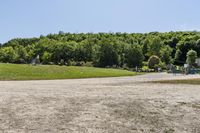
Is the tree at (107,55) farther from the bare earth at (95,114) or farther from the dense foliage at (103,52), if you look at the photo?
the bare earth at (95,114)

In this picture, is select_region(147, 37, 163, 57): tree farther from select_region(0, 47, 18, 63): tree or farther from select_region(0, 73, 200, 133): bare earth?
select_region(0, 73, 200, 133): bare earth

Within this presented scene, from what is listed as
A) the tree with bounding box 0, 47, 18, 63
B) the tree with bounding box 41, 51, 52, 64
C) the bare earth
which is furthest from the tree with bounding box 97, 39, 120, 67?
the bare earth

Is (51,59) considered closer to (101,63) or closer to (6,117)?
(101,63)

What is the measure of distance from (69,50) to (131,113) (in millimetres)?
135243

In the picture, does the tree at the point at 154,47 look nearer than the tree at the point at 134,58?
No

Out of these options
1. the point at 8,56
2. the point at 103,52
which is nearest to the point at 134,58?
the point at 103,52

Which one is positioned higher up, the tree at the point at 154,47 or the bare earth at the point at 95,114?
the tree at the point at 154,47

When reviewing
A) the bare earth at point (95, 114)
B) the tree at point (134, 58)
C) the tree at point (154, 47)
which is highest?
the tree at point (154, 47)

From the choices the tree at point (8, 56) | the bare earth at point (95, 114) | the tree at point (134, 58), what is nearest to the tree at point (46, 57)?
the tree at point (8, 56)

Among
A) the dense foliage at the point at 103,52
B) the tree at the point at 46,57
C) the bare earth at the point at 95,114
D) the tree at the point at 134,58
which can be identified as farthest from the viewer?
the tree at the point at 46,57

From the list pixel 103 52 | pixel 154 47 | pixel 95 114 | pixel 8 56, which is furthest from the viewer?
pixel 154 47

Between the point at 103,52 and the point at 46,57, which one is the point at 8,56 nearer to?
the point at 46,57

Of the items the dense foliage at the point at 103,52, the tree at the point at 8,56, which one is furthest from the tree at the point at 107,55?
the tree at the point at 8,56

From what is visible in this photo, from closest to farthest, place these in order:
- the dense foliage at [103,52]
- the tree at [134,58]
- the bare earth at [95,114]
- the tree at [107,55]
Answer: the bare earth at [95,114] → the tree at [107,55] → the dense foliage at [103,52] → the tree at [134,58]
